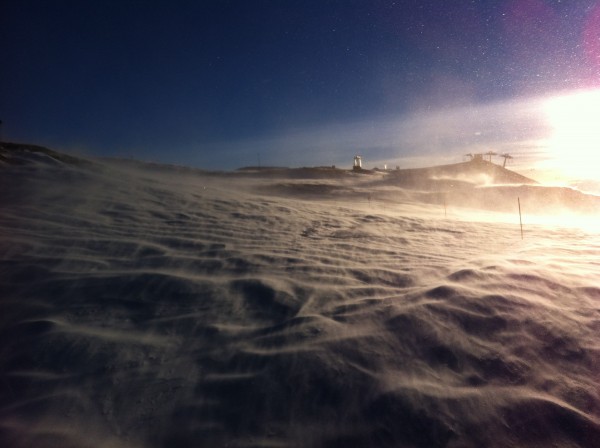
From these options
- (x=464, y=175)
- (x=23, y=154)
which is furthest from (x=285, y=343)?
(x=464, y=175)

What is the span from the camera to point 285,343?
9.69 ft

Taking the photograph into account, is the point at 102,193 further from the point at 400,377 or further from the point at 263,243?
the point at 400,377

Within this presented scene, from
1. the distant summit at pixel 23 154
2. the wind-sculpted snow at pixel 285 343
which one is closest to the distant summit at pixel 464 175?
the distant summit at pixel 23 154

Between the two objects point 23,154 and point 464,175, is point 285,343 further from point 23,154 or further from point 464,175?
point 464,175

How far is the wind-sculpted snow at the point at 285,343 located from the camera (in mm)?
2229

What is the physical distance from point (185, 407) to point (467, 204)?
15619mm

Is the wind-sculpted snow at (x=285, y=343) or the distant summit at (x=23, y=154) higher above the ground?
the distant summit at (x=23, y=154)

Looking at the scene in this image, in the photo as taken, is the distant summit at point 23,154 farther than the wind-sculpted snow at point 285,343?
Yes

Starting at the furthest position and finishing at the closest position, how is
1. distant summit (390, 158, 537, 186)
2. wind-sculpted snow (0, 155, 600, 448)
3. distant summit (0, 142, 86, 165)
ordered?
distant summit (390, 158, 537, 186) < distant summit (0, 142, 86, 165) < wind-sculpted snow (0, 155, 600, 448)

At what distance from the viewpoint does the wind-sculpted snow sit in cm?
223

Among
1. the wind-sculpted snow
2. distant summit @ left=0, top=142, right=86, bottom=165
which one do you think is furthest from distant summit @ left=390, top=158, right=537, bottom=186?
the wind-sculpted snow

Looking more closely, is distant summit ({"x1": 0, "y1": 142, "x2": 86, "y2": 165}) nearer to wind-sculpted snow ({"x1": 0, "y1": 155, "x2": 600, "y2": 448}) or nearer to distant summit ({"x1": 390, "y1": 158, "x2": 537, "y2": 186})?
wind-sculpted snow ({"x1": 0, "y1": 155, "x2": 600, "y2": 448})

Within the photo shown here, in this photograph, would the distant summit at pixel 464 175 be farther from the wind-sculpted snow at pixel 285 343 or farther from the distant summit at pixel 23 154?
the wind-sculpted snow at pixel 285 343

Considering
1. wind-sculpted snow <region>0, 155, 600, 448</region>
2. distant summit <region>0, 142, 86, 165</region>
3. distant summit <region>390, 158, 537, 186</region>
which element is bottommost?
wind-sculpted snow <region>0, 155, 600, 448</region>
